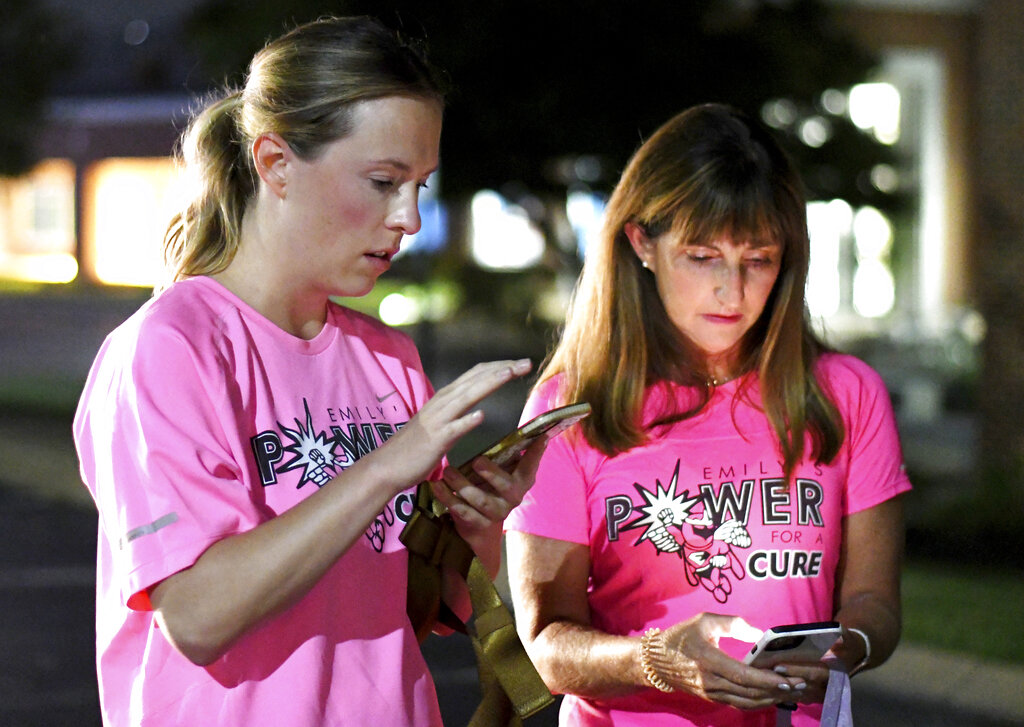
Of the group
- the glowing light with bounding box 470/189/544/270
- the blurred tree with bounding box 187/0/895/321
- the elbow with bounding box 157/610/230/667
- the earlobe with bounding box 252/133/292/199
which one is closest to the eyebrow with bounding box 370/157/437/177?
the earlobe with bounding box 252/133/292/199

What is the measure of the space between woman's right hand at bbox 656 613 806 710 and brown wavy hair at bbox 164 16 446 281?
3.29 ft

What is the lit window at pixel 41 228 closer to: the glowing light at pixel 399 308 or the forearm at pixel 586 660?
the glowing light at pixel 399 308

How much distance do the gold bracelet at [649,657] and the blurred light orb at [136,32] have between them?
30.4 meters

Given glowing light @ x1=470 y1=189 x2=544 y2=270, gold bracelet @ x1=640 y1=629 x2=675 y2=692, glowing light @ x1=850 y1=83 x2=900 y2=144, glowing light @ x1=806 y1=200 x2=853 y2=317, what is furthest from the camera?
glowing light @ x1=470 y1=189 x2=544 y2=270

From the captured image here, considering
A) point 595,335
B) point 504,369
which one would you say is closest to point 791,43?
point 595,335

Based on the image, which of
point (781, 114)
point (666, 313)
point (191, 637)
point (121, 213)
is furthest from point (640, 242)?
point (121, 213)

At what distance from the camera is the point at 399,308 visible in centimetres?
2238

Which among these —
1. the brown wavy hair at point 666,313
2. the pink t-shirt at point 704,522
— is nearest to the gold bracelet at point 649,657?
the pink t-shirt at point 704,522

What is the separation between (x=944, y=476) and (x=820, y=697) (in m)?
10.8

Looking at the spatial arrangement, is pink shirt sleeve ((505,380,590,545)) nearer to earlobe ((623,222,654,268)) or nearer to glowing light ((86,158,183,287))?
earlobe ((623,222,654,268))

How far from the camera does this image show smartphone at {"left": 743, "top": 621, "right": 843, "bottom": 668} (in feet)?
7.22

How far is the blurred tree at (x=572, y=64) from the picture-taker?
41.1 ft

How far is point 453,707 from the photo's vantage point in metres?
6.16

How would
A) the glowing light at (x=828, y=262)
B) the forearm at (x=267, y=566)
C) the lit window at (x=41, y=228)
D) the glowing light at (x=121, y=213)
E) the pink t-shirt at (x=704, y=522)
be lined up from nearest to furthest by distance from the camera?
1. the forearm at (x=267, y=566)
2. the pink t-shirt at (x=704, y=522)
3. the glowing light at (x=828, y=262)
4. the glowing light at (x=121, y=213)
5. the lit window at (x=41, y=228)
